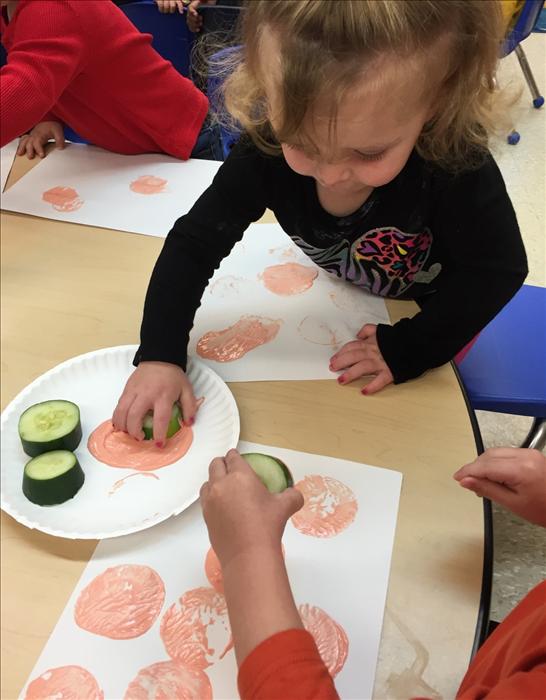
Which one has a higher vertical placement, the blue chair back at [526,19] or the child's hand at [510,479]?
the blue chair back at [526,19]

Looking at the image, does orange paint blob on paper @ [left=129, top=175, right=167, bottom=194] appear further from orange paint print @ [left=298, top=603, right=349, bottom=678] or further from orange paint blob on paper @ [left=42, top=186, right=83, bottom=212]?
orange paint print @ [left=298, top=603, right=349, bottom=678]

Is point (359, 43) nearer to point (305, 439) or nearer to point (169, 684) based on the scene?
point (305, 439)

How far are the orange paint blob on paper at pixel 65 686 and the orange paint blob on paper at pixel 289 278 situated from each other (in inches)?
20.5

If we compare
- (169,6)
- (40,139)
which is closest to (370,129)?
(40,139)

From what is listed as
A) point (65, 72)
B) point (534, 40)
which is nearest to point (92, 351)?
point (65, 72)

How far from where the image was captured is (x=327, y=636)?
0.49 m

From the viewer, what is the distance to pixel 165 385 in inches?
26.5

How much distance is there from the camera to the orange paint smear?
64 cm

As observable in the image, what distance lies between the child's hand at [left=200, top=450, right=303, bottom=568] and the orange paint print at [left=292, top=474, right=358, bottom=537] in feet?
0.21

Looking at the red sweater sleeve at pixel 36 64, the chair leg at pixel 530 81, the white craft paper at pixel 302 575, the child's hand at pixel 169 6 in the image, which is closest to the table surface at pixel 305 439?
the white craft paper at pixel 302 575

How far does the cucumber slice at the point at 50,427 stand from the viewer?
2.00ft

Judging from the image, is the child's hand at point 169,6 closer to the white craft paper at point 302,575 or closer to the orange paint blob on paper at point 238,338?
the orange paint blob on paper at point 238,338

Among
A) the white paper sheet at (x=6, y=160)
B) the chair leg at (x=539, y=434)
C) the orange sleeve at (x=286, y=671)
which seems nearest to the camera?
the orange sleeve at (x=286, y=671)

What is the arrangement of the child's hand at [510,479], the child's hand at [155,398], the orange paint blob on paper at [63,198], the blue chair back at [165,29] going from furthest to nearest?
A: 1. the blue chair back at [165,29]
2. the orange paint blob on paper at [63,198]
3. the child's hand at [155,398]
4. the child's hand at [510,479]
